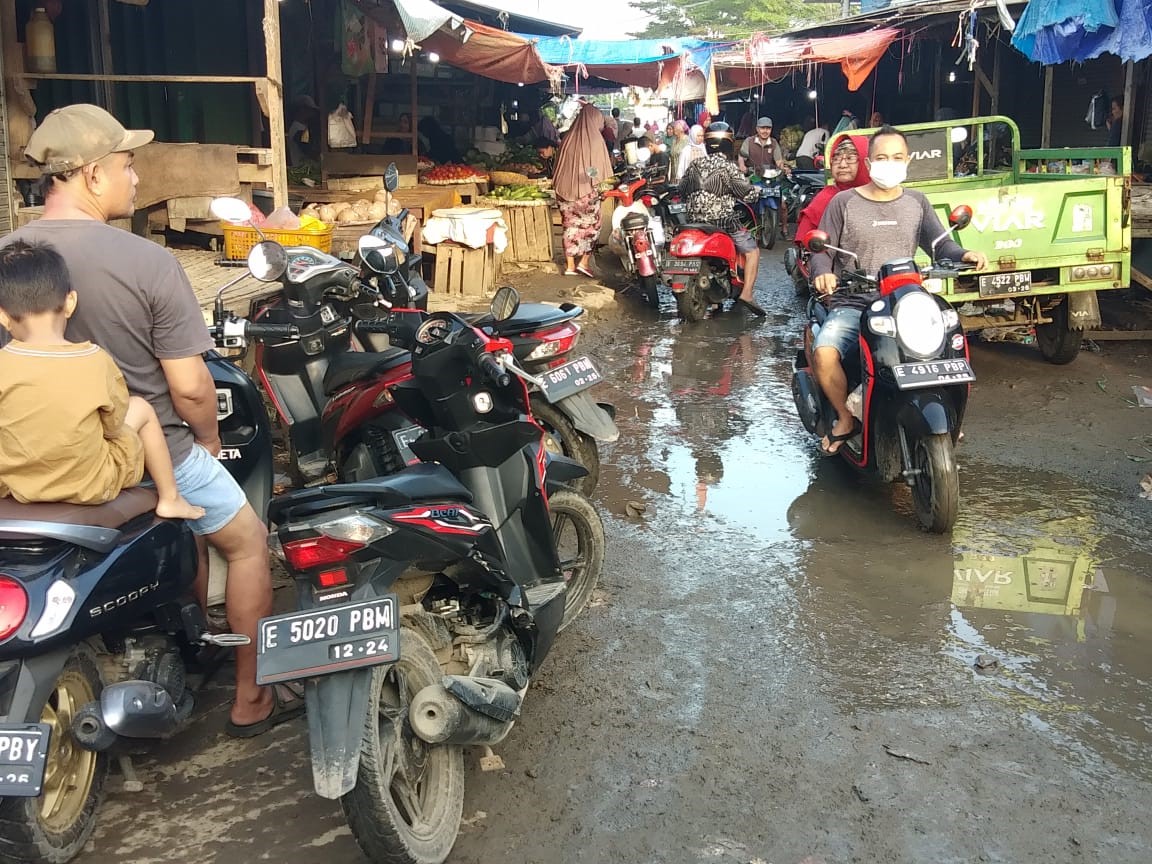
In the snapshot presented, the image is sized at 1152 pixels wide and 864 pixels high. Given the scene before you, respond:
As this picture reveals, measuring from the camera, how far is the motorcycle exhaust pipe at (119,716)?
2.71 metres

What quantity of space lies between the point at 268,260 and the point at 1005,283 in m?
5.61

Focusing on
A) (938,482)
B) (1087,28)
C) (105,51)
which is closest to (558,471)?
(938,482)

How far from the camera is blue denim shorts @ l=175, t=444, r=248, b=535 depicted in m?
3.09

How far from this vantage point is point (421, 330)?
11.1ft

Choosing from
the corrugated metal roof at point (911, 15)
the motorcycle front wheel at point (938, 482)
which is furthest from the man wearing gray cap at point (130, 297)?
the corrugated metal roof at point (911, 15)

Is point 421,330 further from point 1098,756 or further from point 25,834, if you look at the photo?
point 1098,756

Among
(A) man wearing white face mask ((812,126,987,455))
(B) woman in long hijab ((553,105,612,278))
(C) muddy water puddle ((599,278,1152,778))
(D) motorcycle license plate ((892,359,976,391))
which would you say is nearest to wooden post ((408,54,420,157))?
(B) woman in long hijab ((553,105,612,278))

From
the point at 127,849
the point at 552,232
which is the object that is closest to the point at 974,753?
the point at 127,849

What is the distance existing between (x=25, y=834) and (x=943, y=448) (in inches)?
156

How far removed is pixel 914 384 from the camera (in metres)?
4.87

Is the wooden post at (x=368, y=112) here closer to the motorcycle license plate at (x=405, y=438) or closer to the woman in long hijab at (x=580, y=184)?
the woman in long hijab at (x=580, y=184)

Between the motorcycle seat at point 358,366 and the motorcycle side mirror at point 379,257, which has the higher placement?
the motorcycle side mirror at point 379,257

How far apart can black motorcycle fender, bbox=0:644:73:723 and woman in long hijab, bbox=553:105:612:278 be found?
1053 cm

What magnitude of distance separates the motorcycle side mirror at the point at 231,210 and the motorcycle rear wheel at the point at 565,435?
1.65m
